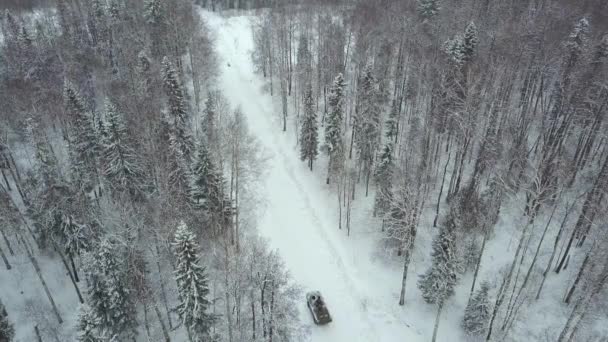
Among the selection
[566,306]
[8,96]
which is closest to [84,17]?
[8,96]

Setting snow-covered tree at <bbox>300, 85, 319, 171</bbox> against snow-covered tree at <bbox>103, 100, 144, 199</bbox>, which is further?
snow-covered tree at <bbox>300, 85, 319, 171</bbox>

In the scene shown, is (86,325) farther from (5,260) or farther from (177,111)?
(177,111)

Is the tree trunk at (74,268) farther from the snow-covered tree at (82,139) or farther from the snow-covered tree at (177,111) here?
the snow-covered tree at (177,111)

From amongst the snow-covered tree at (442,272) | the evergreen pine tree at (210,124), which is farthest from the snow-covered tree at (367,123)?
the evergreen pine tree at (210,124)

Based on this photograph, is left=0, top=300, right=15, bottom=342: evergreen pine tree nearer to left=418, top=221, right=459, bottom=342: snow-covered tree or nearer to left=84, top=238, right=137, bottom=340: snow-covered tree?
left=84, top=238, right=137, bottom=340: snow-covered tree

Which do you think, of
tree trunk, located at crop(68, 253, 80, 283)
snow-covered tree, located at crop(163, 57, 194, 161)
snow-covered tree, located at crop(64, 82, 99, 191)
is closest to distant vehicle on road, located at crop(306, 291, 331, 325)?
snow-covered tree, located at crop(163, 57, 194, 161)

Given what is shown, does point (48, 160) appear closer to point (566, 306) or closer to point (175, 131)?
point (175, 131)

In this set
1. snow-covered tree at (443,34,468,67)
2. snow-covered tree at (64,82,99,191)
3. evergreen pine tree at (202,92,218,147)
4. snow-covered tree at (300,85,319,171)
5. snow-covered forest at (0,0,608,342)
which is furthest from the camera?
snow-covered tree at (300,85,319,171)
